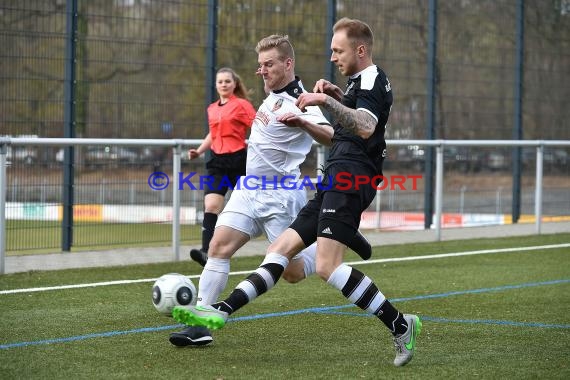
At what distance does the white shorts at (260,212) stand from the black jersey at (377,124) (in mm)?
797

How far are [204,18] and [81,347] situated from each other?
28.1 ft

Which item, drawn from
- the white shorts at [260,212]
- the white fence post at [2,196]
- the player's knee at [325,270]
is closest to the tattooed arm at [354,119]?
the player's knee at [325,270]

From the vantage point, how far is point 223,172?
11781 mm

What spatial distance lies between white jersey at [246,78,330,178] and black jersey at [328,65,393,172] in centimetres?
72

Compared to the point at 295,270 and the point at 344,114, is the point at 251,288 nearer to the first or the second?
the point at 295,270

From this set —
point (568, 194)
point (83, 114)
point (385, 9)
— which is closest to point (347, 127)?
point (83, 114)

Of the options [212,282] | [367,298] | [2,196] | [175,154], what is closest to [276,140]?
[212,282]

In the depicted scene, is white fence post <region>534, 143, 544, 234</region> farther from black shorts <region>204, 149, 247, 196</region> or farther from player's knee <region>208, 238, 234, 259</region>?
player's knee <region>208, 238, 234, 259</region>

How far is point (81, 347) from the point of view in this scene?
6.95m

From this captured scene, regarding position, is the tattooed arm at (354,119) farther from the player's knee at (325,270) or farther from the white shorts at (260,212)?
the white shorts at (260,212)

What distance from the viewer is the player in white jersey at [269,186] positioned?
23.5 ft

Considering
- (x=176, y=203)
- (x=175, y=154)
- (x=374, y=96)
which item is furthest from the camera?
(x=176, y=203)

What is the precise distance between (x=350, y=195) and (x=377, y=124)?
1.49 ft

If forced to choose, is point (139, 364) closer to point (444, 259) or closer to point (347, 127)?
point (347, 127)
